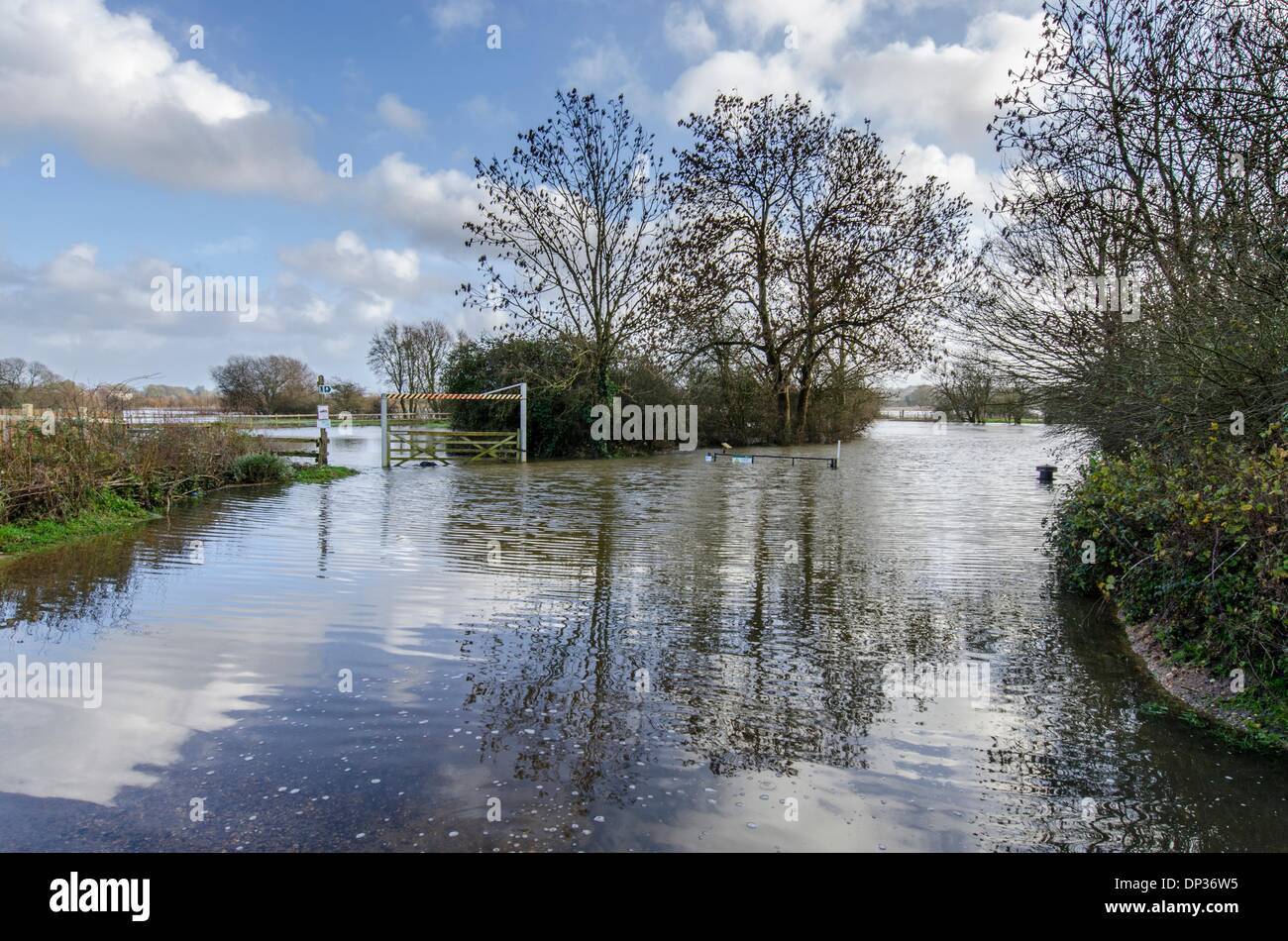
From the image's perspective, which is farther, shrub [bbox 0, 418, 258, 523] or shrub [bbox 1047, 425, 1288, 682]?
shrub [bbox 0, 418, 258, 523]

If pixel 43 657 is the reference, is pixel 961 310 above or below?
above

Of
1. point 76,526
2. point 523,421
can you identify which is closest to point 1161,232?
point 76,526

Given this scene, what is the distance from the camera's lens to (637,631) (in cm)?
583

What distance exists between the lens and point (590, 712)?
14.0 ft

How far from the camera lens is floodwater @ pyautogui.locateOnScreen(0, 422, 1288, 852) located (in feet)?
10.3

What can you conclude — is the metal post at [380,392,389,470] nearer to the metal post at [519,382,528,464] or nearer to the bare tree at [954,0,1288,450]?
the metal post at [519,382,528,464]

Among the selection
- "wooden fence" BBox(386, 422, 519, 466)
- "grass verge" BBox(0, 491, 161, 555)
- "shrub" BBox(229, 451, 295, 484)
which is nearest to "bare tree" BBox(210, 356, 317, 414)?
"wooden fence" BBox(386, 422, 519, 466)

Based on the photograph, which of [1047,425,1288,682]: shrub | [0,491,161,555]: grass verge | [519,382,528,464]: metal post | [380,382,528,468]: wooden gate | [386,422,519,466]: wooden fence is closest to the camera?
[1047,425,1288,682]: shrub

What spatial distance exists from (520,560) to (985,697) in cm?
525

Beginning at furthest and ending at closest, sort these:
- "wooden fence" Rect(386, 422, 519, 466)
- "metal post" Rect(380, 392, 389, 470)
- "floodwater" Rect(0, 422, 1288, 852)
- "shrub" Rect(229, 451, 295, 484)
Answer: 1. "wooden fence" Rect(386, 422, 519, 466)
2. "metal post" Rect(380, 392, 389, 470)
3. "shrub" Rect(229, 451, 295, 484)
4. "floodwater" Rect(0, 422, 1288, 852)

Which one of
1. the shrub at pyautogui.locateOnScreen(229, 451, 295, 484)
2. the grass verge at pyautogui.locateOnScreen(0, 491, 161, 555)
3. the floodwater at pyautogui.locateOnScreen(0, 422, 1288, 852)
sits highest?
the shrub at pyautogui.locateOnScreen(229, 451, 295, 484)
